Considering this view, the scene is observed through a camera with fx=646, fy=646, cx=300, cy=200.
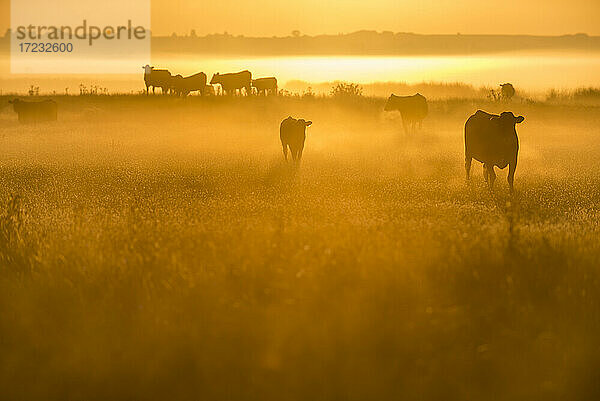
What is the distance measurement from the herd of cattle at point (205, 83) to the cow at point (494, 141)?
30.2 metres

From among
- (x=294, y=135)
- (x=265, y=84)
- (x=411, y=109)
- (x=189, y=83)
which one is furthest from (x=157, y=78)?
(x=294, y=135)

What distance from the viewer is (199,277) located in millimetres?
5957

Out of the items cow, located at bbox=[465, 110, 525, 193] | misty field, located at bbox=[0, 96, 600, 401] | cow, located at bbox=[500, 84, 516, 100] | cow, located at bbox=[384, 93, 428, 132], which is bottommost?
misty field, located at bbox=[0, 96, 600, 401]

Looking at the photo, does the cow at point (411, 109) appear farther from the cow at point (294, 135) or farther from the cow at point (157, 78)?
the cow at point (157, 78)

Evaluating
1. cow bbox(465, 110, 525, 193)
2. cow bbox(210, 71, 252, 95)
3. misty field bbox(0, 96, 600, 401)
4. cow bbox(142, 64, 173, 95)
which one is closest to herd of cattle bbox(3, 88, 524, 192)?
cow bbox(465, 110, 525, 193)

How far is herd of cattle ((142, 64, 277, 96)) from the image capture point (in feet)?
146

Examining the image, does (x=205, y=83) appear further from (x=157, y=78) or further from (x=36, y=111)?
(x=36, y=111)

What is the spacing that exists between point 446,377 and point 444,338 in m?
Answer: 0.42

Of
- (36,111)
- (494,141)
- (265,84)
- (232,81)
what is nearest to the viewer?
(494,141)

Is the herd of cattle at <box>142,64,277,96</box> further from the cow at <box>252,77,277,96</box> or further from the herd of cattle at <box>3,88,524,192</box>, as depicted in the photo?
the herd of cattle at <box>3,88,524,192</box>

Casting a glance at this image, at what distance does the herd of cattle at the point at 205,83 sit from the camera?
44.5 meters

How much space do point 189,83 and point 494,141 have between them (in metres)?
34.0

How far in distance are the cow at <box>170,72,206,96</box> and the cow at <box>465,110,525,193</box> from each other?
106ft

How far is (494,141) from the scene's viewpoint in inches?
535
